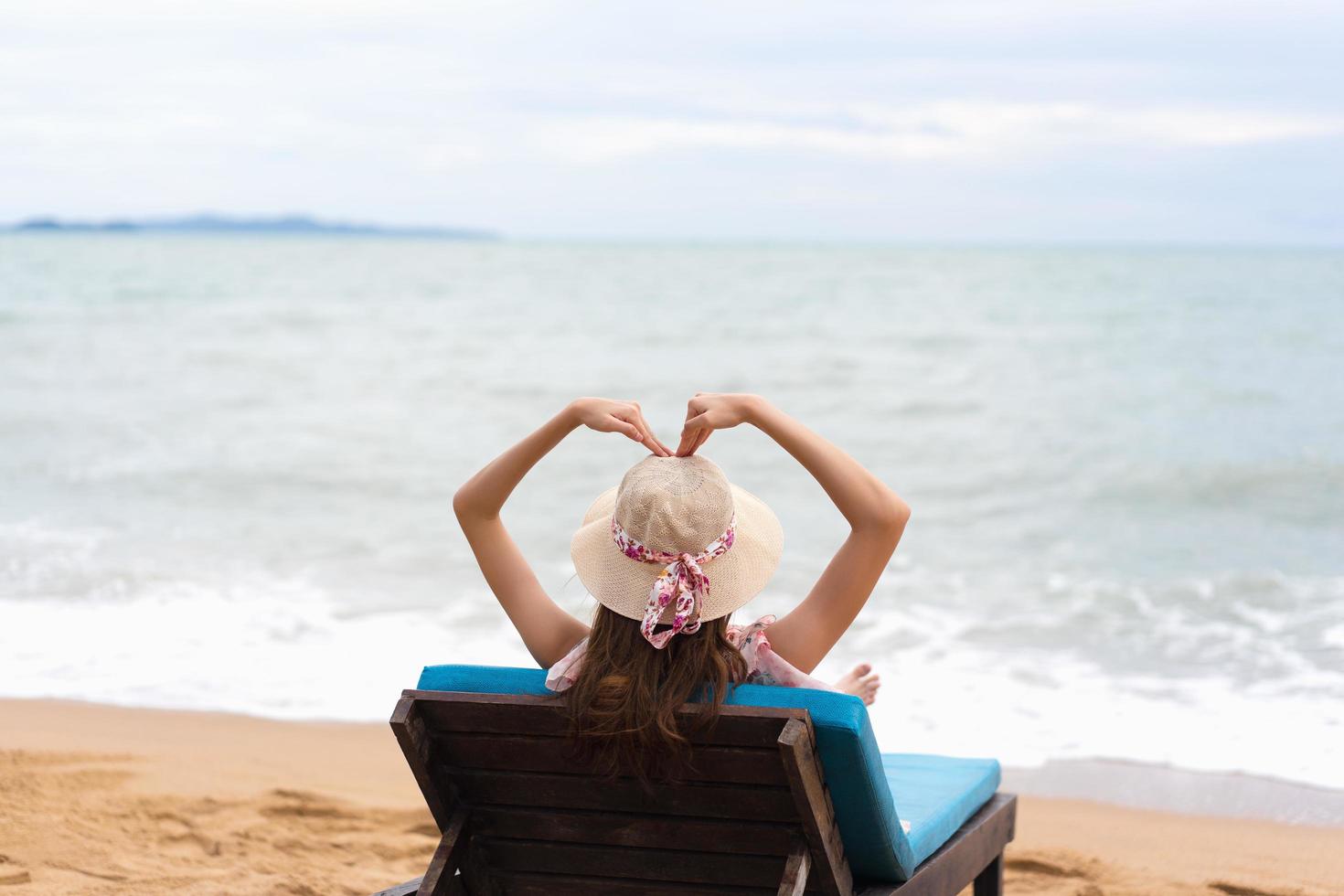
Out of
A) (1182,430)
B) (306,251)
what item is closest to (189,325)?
(1182,430)

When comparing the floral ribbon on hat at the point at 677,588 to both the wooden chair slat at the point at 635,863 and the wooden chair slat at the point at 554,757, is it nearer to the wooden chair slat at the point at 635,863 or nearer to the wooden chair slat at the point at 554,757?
the wooden chair slat at the point at 554,757

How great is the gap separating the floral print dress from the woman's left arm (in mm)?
96

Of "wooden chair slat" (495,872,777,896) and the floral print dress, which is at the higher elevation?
the floral print dress

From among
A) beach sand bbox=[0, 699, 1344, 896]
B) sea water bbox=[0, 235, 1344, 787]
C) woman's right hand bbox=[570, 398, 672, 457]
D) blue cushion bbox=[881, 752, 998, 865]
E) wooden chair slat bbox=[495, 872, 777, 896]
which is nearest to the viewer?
woman's right hand bbox=[570, 398, 672, 457]

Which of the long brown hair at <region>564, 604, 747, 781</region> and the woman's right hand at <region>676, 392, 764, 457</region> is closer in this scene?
the long brown hair at <region>564, 604, 747, 781</region>

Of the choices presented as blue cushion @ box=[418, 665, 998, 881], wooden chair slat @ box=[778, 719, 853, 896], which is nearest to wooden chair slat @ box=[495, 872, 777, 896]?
wooden chair slat @ box=[778, 719, 853, 896]

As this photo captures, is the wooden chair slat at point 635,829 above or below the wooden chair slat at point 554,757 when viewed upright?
below

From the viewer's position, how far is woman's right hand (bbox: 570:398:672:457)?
239cm

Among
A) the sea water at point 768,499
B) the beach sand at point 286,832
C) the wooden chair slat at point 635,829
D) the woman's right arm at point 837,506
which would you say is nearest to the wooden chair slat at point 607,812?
the wooden chair slat at point 635,829

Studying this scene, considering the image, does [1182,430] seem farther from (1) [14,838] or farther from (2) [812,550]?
(1) [14,838]

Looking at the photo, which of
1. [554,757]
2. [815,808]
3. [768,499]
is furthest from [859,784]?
[768,499]

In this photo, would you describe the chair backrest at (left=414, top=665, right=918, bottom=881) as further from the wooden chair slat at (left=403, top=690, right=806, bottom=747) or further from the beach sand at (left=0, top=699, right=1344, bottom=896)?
the beach sand at (left=0, top=699, right=1344, bottom=896)

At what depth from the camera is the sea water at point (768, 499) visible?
6398 millimetres

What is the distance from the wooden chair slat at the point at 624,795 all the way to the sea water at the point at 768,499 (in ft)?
11.1
